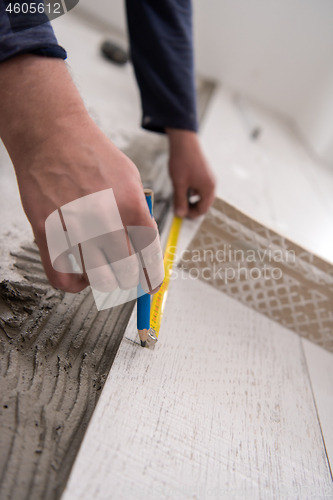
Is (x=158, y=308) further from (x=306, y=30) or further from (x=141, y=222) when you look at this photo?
(x=306, y=30)

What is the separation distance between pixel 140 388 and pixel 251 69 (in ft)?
9.88

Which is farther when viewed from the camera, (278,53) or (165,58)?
(278,53)

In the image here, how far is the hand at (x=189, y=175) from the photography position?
2.97ft

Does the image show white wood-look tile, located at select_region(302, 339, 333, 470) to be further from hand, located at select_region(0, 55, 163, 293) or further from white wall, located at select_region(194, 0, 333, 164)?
white wall, located at select_region(194, 0, 333, 164)

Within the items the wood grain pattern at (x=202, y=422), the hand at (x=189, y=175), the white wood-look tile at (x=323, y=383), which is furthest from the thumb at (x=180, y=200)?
the white wood-look tile at (x=323, y=383)

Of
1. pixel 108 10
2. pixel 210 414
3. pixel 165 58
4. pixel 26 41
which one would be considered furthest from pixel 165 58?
pixel 108 10

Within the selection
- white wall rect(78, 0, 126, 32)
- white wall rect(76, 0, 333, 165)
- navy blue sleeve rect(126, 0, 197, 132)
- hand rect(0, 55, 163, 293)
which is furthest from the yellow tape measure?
white wall rect(78, 0, 126, 32)

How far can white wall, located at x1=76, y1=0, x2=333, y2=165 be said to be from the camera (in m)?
2.29

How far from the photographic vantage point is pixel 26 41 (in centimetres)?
42

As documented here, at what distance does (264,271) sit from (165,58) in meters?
0.73

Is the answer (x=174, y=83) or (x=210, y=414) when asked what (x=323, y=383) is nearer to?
(x=210, y=414)

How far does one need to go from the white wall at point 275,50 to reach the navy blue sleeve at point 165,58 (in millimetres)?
1747

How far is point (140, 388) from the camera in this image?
0.44 m

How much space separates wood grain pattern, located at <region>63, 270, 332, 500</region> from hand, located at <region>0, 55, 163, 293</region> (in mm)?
179
